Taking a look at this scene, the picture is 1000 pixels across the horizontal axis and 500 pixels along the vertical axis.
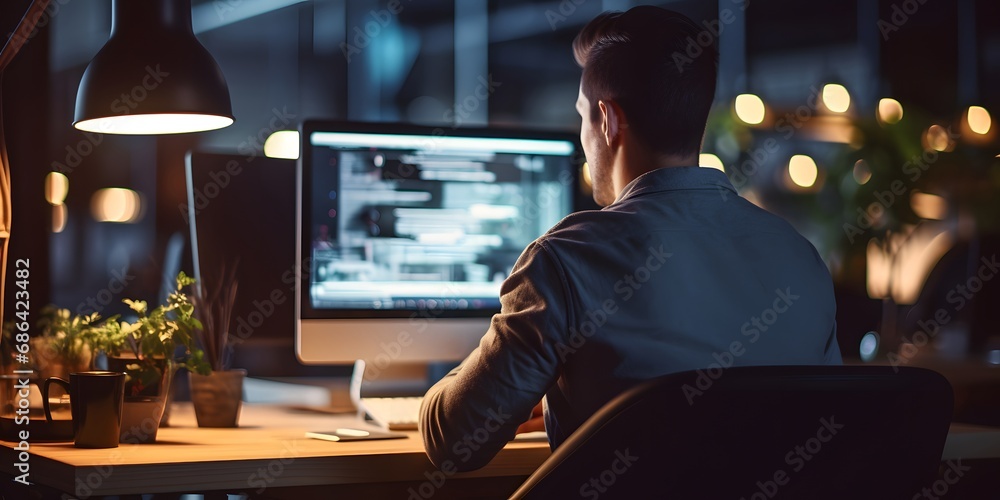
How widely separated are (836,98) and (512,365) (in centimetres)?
360

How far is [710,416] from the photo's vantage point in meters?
0.88

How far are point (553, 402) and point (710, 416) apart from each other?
0.45m

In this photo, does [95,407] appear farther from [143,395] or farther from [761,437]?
[761,437]

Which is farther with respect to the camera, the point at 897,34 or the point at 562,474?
the point at 897,34

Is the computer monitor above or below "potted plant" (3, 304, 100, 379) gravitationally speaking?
above

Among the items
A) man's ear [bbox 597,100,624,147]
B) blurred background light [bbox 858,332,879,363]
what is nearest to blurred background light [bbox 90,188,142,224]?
blurred background light [bbox 858,332,879,363]

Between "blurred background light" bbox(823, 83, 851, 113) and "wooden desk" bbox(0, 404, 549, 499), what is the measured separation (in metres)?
3.26

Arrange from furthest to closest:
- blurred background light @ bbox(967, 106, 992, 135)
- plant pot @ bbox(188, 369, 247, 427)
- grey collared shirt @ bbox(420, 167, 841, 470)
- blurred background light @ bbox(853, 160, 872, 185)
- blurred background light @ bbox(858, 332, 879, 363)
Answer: blurred background light @ bbox(967, 106, 992, 135) < blurred background light @ bbox(853, 160, 872, 185) < blurred background light @ bbox(858, 332, 879, 363) < plant pot @ bbox(188, 369, 247, 427) < grey collared shirt @ bbox(420, 167, 841, 470)

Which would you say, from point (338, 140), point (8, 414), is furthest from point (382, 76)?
point (8, 414)

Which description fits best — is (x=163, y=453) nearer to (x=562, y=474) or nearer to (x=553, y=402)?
(x=553, y=402)

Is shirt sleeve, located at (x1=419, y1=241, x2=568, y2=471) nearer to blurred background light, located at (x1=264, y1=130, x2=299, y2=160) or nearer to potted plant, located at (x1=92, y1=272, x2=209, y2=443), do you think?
potted plant, located at (x1=92, y1=272, x2=209, y2=443)

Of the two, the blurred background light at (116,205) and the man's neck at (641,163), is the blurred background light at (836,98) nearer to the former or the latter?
the man's neck at (641,163)

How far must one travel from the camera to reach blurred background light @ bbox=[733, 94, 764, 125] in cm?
445

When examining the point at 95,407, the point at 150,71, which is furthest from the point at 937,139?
the point at 95,407
